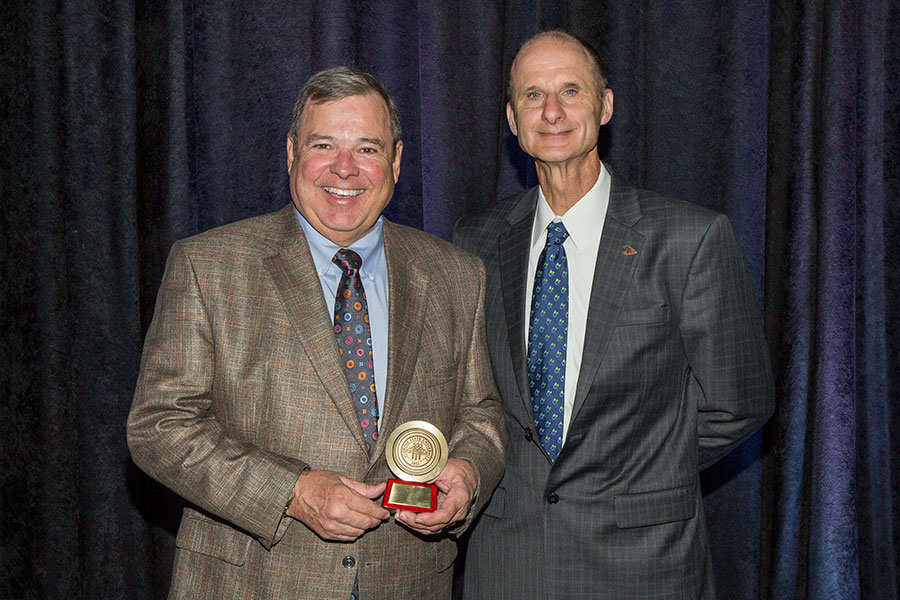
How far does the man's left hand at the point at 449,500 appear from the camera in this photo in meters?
1.81

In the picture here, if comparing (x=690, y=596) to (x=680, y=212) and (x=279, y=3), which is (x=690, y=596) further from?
(x=279, y=3)

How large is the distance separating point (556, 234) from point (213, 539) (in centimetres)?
119

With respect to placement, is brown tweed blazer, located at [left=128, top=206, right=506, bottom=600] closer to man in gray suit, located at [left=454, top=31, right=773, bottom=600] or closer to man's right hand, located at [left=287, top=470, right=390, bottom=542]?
man's right hand, located at [left=287, top=470, right=390, bottom=542]

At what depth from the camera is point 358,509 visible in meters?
1.74

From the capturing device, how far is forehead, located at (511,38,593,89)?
7.79ft

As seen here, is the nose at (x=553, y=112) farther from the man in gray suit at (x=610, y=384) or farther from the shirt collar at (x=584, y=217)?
the shirt collar at (x=584, y=217)

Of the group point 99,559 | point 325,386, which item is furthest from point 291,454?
point 99,559

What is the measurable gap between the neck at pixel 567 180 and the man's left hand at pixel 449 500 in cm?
83

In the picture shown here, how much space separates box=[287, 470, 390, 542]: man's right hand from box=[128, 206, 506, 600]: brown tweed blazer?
4 centimetres

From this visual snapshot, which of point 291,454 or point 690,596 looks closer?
point 291,454

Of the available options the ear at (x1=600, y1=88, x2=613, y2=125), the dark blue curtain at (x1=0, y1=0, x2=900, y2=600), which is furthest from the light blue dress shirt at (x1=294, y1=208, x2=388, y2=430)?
the dark blue curtain at (x1=0, y1=0, x2=900, y2=600)

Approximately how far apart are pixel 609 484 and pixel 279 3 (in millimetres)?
2099

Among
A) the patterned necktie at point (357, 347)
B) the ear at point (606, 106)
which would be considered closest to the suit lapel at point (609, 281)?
the ear at point (606, 106)

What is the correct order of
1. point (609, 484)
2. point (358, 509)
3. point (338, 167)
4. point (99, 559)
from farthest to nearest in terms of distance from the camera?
1. point (99, 559)
2. point (609, 484)
3. point (338, 167)
4. point (358, 509)
